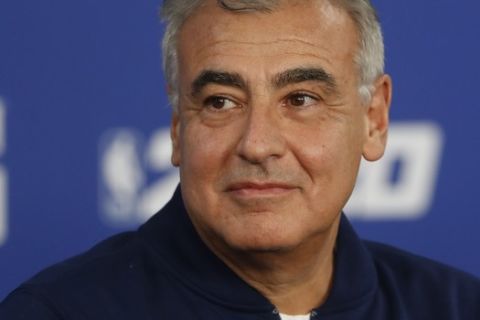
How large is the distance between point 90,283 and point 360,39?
615 mm

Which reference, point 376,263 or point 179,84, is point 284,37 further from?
point 376,263

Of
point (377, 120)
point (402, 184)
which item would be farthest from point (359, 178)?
point (377, 120)

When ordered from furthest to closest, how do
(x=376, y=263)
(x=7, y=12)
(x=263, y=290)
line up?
(x=7, y=12) → (x=376, y=263) → (x=263, y=290)

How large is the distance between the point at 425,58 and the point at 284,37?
3.04 ft

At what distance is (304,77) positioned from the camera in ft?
7.32

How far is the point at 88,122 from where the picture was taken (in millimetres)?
3027

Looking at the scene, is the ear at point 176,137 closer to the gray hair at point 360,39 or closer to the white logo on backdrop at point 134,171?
the gray hair at point 360,39

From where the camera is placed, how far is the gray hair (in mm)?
2320

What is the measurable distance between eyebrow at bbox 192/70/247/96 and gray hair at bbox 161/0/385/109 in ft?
0.27

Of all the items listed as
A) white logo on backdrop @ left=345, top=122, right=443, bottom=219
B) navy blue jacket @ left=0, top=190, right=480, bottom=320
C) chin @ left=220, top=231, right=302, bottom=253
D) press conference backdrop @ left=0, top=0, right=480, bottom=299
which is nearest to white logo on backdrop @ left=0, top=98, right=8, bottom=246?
press conference backdrop @ left=0, top=0, right=480, bottom=299

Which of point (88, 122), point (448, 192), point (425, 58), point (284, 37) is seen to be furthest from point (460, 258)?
point (284, 37)

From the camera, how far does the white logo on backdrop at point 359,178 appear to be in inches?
119

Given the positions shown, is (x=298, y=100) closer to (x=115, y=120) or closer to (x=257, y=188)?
(x=257, y=188)

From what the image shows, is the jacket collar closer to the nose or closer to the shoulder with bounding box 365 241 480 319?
the shoulder with bounding box 365 241 480 319
